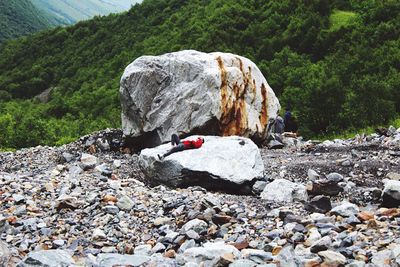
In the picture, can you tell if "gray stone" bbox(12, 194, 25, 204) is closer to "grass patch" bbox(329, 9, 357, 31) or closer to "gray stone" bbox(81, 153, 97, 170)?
"gray stone" bbox(81, 153, 97, 170)

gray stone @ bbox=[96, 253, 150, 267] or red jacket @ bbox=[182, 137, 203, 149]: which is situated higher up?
gray stone @ bbox=[96, 253, 150, 267]

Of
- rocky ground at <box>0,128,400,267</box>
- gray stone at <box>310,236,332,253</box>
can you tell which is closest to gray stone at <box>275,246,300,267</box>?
rocky ground at <box>0,128,400,267</box>

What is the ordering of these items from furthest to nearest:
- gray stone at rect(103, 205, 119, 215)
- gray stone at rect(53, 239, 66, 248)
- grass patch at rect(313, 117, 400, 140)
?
1. grass patch at rect(313, 117, 400, 140)
2. gray stone at rect(103, 205, 119, 215)
3. gray stone at rect(53, 239, 66, 248)

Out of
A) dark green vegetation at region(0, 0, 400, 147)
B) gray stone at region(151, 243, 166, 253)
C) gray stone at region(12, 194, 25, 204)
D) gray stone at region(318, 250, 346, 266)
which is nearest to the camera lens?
gray stone at region(318, 250, 346, 266)

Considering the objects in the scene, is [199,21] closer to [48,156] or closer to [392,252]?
[48,156]

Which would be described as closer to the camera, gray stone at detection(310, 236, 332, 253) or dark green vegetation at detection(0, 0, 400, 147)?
gray stone at detection(310, 236, 332, 253)

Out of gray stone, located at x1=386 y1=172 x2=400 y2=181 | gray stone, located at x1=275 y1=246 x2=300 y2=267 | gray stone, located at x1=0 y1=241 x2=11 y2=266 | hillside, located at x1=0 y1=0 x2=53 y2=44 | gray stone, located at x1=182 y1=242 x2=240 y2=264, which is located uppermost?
gray stone, located at x1=275 y1=246 x2=300 y2=267

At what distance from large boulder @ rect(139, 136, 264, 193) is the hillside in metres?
169

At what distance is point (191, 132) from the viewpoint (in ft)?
54.8

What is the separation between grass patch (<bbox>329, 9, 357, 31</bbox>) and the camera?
161 feet

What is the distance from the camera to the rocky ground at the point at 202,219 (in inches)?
269

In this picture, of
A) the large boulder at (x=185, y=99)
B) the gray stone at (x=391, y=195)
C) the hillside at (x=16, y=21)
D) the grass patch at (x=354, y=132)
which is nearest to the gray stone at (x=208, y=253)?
the gray stone at (x=391, y=195)

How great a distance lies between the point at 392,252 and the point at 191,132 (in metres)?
11.0

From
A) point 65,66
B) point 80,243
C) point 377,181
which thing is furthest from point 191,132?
point 65,66
